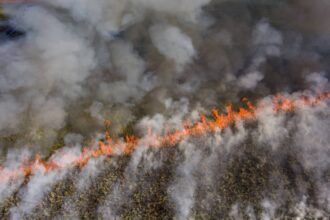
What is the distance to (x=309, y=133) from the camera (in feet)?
77.3

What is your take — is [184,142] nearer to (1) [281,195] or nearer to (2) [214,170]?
(2) [214,170]

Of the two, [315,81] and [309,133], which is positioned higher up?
[315,81]

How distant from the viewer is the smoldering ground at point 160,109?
70.7 ft

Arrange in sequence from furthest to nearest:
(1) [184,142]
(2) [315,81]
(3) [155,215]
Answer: (2) [315,81]
(1) [184,142]
(3) [155,215]

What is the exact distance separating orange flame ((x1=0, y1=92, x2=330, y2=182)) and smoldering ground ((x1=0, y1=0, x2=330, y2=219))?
1.13 ft

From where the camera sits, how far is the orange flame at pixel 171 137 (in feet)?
72.8

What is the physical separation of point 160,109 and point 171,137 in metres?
2.00

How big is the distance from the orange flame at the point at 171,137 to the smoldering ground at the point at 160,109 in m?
0.35

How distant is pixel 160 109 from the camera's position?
79.0ft

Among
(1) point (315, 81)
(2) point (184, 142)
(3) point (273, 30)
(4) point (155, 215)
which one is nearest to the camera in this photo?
(4) point (155, 215)

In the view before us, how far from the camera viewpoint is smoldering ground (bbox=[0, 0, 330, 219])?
70.7 ft

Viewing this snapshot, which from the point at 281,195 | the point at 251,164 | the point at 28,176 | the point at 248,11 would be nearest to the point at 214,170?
the point at 251,164

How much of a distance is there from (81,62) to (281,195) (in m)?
14.3

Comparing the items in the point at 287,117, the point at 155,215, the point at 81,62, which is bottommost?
the point at 155,215
